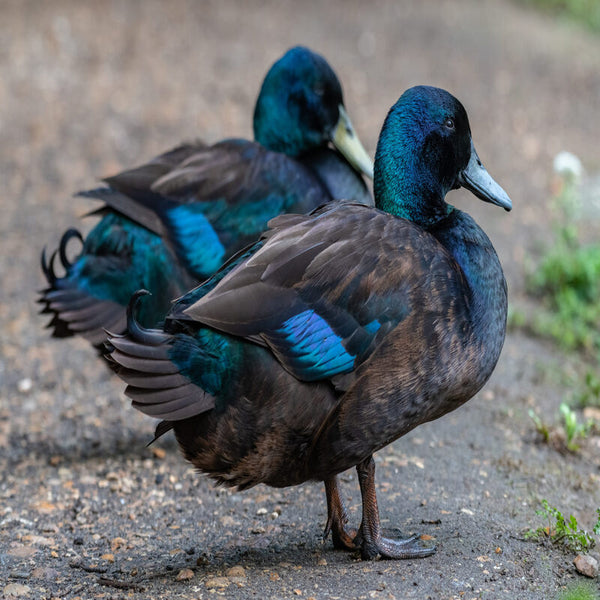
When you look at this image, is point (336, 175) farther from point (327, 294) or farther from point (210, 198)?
point (327, 294)

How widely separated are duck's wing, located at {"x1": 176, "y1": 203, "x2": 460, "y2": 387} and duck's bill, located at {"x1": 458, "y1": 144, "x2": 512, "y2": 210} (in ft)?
1.84

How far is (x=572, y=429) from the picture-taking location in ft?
15.3

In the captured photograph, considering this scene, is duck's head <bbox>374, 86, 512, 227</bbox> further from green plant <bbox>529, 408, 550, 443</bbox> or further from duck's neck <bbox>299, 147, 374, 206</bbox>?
green plant <bbox>529, 408, 550, 443</bbox>

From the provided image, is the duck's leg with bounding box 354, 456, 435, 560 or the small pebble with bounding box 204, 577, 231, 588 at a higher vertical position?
the duck's leg with bounding box 354, 456, 435, 560

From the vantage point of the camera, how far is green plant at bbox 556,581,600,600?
3174mm

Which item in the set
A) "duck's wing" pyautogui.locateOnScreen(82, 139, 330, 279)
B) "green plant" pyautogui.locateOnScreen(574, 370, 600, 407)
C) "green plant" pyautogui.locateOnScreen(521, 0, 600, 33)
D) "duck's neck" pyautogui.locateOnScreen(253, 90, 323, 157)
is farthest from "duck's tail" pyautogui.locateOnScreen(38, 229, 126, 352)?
"green plant" pyautogui.locateOnScreen(521, 0, 600, 33)

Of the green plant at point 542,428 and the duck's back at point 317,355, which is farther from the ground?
the duck's back at point 317,355

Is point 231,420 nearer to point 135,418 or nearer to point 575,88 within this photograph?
point 135,418

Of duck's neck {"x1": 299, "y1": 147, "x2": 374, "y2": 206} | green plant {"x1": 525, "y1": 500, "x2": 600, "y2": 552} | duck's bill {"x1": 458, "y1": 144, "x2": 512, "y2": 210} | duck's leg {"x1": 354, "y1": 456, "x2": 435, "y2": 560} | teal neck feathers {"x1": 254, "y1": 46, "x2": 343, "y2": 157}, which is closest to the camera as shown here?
duck's leg {"x1": 354, "y1": 456, "x2": 435, "y2": 560}

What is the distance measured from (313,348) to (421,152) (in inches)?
38.9

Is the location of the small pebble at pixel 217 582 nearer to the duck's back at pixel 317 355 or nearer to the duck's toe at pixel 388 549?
the duck's back at pixel 317 355

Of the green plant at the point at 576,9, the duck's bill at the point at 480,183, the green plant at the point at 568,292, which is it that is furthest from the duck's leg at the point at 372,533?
the green plant at the point at 576,9

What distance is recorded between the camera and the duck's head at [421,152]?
3.69 m

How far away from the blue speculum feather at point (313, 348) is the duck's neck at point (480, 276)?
526mm
